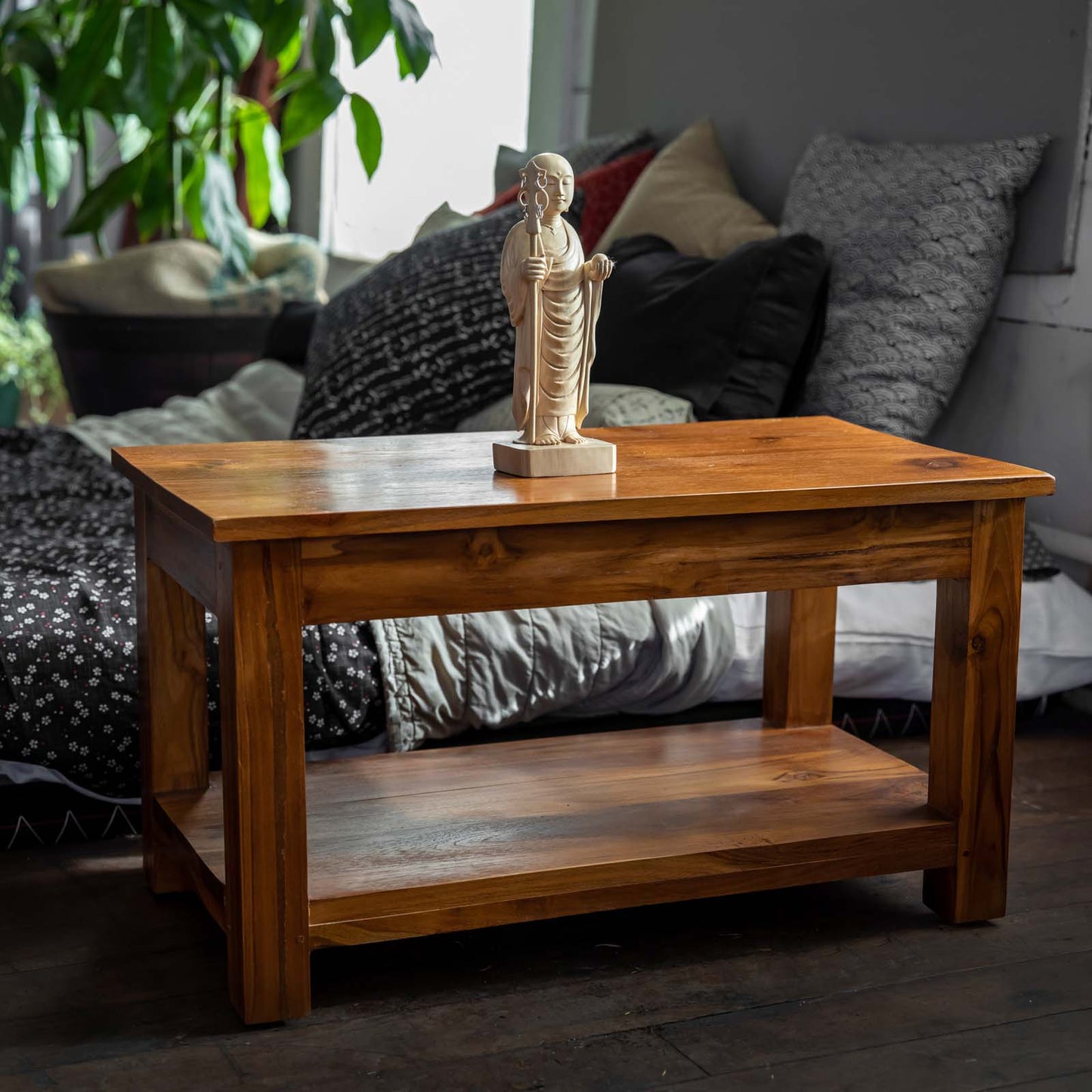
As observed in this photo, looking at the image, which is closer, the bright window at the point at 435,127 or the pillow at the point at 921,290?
the pillow at the point at 921,290

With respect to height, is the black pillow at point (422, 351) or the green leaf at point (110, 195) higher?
the green leaf at point (110, 195)

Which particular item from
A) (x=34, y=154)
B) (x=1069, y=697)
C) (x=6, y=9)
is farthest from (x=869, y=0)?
(x=6, y=9)

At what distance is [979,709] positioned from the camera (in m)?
1.54

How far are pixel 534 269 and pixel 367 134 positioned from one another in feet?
5.99

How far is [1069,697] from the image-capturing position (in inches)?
91.6

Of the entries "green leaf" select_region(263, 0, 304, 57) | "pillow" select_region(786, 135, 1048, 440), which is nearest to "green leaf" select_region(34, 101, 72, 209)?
"green leaf" select_region(263, 0, 304, 57)

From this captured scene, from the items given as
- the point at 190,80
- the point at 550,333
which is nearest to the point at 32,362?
the point at 190,80

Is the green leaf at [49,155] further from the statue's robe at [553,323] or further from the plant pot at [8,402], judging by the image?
the statue's robe at [553,323]

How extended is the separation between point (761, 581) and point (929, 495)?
7.2 inches

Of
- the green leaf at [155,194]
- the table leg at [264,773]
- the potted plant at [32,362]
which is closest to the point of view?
the table leg at [264,773]

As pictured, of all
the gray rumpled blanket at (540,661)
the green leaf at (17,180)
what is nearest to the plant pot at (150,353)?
the green leaf at (17,180)

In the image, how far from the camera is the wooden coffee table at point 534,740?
4.28 ft

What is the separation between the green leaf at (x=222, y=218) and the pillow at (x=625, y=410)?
1652 mm

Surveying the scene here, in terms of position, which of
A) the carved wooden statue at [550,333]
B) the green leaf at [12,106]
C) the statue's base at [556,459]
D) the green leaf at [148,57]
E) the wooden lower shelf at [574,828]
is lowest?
the wooden lower shelf at [574,828]
